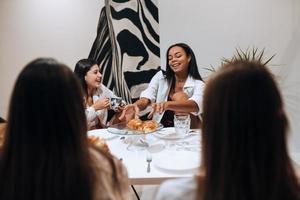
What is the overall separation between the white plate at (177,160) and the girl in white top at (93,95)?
3.32 ft

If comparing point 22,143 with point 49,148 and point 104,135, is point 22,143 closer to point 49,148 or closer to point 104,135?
point 49,148

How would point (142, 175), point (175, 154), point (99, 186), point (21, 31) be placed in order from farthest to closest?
1. point (21, 31)
2. point (175, 154)
3. point (142, 175)
4. point (99, 186)

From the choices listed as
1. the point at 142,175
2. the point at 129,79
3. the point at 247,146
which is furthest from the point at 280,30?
the point at 247,146

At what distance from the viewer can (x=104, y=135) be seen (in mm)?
2123

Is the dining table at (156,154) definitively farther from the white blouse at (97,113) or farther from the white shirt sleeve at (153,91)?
the white shirt sleeve at (153,91)

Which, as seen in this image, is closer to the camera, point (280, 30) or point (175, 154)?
point (175, 154)

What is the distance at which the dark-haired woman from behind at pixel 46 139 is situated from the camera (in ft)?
2.68

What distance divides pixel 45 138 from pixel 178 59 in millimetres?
2023

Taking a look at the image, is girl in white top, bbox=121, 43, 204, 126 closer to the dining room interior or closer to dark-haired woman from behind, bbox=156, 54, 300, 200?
the dining room interior

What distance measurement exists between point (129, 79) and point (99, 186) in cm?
258

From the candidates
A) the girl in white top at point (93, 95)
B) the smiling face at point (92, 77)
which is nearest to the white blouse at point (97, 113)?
the girl in white top at point (93, 95)

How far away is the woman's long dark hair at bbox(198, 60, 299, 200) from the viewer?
768mm

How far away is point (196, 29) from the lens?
337 cm

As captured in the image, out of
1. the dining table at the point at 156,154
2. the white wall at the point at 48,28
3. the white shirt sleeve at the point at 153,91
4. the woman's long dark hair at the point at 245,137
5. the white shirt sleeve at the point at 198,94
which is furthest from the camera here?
the white wall at the point at 48,28
